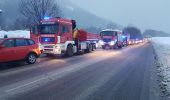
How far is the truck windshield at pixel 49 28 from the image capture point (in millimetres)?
24719

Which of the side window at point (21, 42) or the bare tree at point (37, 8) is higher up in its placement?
the bare tree at point (37, 8)

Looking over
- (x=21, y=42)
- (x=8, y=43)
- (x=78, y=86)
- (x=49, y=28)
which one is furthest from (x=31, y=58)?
(x=78, y=86)

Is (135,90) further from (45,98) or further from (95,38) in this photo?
(95,38)

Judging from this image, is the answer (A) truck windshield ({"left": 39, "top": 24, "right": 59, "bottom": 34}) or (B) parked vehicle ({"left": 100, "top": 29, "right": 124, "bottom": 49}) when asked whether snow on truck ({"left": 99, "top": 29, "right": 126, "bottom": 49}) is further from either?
(A) truck windshield ({"left": 39, "top": 24, "right": 59, "bottom": 34})

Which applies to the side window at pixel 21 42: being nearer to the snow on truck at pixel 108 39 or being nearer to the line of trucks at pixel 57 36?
the line of trucks at pixel 57 36

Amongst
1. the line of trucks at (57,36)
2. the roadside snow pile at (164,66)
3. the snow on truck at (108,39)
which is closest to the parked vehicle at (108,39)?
the snow on truck at (108,39)

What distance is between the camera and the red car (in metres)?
17.0

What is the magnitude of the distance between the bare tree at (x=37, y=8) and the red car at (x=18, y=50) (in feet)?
93.5

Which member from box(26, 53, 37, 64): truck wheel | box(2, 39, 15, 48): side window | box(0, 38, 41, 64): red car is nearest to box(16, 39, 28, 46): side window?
box(0, 38, 41, 64): red car

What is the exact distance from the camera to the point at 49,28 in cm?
2498

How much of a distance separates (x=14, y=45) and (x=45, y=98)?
9.20 meters

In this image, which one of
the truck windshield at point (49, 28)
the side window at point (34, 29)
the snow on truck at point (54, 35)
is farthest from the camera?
the side window at point (34, 29)

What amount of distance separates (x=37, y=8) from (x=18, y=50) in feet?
105

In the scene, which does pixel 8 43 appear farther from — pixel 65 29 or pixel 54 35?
pixel 65 29
